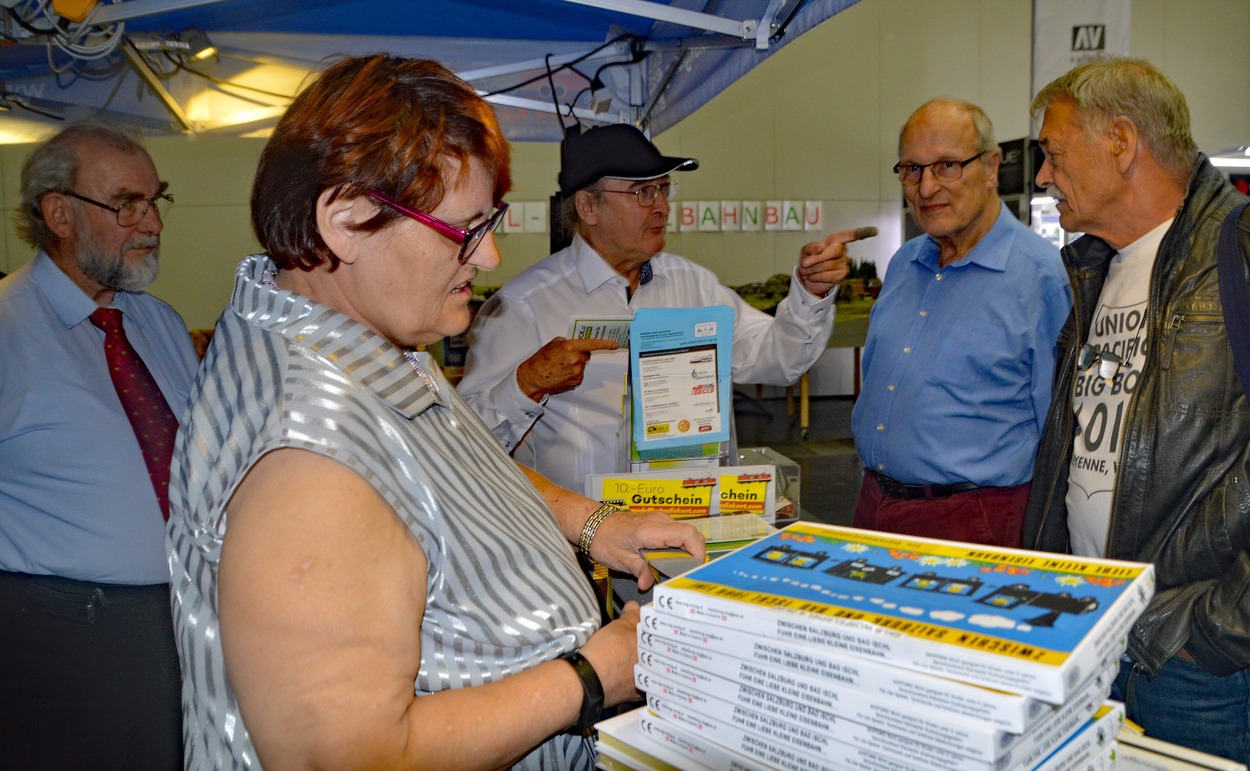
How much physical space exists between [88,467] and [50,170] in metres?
0.87

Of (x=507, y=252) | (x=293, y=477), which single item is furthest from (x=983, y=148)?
(x=507, y=252)

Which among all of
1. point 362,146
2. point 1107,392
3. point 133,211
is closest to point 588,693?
point 362,146

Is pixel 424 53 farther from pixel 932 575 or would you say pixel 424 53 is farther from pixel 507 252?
pixel 507 252

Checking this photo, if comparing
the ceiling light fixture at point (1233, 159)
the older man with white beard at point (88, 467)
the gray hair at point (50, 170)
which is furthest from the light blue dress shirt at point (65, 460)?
the ceiling light fixture at point (1233, 159)

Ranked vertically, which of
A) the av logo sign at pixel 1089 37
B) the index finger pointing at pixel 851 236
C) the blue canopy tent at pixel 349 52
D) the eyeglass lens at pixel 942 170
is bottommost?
the index finger pointing at pixel 851 236

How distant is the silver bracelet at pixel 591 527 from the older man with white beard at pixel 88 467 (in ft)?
3.66

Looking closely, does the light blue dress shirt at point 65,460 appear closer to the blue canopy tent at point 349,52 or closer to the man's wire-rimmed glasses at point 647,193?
the blue canopy tent at point 349,52

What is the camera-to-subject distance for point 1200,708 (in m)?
1.67

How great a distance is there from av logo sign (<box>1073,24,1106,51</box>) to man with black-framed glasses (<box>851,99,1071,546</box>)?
414 cm

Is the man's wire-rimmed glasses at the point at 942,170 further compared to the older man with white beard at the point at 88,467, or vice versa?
the man's wire-rimmed glasses at the point at 942,170

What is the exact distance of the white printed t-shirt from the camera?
1.88 metres

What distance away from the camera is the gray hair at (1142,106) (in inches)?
77.4

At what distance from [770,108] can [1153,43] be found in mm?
4638

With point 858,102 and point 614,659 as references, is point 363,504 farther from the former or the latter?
point 858,102
